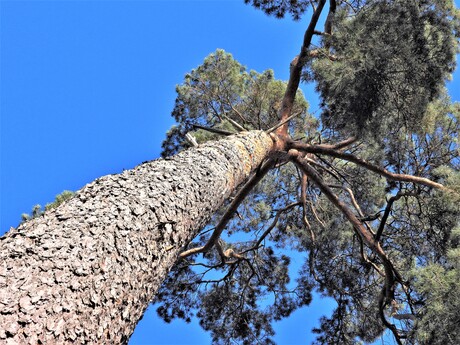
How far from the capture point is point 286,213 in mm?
8914

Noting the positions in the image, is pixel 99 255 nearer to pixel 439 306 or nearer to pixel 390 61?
pixel 439 306

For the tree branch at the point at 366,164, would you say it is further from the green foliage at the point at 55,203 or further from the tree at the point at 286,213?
the green foliage at the point at 55,203

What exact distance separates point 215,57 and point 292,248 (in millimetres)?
4105

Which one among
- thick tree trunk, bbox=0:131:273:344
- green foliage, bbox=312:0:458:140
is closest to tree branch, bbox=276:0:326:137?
green foliage, bbox=312:0:458:140

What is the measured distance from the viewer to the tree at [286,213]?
193 cm

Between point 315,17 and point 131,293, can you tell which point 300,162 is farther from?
point 131,293

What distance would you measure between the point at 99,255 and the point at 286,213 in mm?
7155

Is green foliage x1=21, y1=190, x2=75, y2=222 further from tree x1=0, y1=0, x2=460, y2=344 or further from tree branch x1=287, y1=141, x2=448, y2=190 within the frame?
tree branch x1=287, y1=141, x2=448, y2=190

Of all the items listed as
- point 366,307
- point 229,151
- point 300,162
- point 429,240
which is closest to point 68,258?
point 229,151

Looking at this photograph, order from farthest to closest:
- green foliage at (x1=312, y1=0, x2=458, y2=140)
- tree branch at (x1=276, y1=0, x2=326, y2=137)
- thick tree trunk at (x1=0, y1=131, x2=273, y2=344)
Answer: tree branch at (x1=276, y1=0, x2=326, y2=137) → green foliage at (x1=312, y1=0, x2=458, y2=140) → thick tree trunk at (x1=0, y1=131, x2=273, y2=344)

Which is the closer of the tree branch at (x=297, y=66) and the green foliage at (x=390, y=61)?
the green foliage at (x=390, y=61)

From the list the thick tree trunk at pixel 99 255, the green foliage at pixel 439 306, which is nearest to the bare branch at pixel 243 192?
the green foliage at pixel 439 306

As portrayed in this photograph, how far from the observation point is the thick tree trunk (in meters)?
1.63

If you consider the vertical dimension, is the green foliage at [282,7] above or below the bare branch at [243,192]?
above
